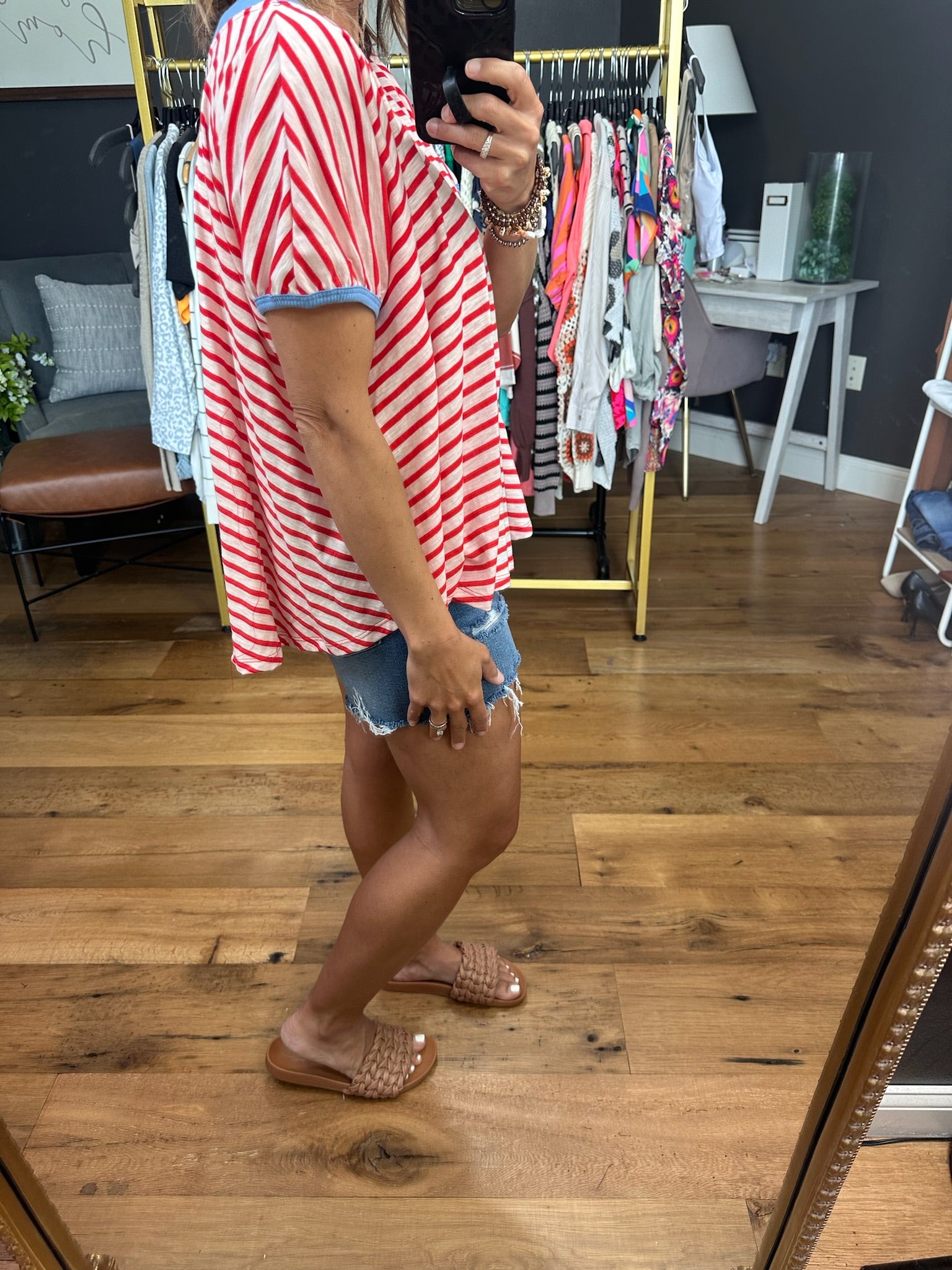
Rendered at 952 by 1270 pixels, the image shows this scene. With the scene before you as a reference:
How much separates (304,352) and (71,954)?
122 cm

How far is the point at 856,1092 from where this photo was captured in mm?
658

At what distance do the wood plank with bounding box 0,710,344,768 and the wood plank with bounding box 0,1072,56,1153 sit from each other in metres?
0.76

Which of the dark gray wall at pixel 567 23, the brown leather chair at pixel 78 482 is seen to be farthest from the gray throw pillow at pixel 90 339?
the dark gray wall at pixel 567 23

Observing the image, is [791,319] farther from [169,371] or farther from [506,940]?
[506,940]

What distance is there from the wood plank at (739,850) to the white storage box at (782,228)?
2231mm

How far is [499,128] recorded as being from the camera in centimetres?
78

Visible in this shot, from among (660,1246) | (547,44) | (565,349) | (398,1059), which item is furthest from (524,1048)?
(547,44)

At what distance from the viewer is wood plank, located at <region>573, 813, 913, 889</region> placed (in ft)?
5.29

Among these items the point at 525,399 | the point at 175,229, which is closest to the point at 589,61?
the point at 525,399

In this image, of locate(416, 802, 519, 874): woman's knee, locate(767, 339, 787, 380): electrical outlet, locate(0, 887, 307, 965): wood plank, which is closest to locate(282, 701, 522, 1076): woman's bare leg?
locate(416, 802, 519, 874): woman's knee

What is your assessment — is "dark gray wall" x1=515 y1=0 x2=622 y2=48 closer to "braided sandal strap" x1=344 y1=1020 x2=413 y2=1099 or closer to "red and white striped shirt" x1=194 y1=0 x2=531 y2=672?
"red and white striped shirt" x1=194 y1=0 x2=531 y2=672

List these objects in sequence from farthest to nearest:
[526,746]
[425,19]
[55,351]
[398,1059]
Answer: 1. [55,351]
2. [526,746]
3. [398,1059]
4. [425,19]

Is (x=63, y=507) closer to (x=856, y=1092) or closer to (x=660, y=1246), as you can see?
(x=660, y=1246)

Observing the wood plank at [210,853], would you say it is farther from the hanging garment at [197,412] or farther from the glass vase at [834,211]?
the glass vase at [834,211]
